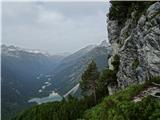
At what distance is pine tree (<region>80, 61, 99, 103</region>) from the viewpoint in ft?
325

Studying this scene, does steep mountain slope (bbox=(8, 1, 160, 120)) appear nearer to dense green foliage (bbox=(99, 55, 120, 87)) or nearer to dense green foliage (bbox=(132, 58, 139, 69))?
dense green foliage (bbox=(132, 58, 139, 69))

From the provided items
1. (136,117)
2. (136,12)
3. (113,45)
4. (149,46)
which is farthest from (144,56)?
(113,45)

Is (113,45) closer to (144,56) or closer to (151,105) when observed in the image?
(144,56)

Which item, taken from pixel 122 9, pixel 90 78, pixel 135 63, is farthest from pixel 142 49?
pixel 90 78

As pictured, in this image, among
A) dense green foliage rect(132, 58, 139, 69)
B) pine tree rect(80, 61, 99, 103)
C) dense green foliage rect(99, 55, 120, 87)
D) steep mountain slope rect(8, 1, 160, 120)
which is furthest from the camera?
pine tree rect(80, 61, 99, 103)

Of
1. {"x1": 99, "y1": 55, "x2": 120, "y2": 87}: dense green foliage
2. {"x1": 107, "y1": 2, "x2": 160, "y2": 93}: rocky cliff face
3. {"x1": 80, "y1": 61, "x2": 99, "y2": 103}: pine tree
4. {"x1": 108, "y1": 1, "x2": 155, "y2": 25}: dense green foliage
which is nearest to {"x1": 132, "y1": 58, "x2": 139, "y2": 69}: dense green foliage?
{"x1": 107, "y1": 2, "x2": 160, "y2": 93}: rocky cliff face

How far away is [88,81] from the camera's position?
101 meters

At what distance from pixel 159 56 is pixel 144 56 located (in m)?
4.76

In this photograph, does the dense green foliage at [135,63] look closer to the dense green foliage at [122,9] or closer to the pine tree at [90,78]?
the dense green foliage at [122,9]

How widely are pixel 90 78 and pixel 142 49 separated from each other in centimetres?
4072

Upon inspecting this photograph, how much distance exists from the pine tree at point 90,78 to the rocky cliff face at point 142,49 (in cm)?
2300

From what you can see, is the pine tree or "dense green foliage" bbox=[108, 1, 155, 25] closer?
"dense green foliage" bbox=[108, 1, 155, 25]

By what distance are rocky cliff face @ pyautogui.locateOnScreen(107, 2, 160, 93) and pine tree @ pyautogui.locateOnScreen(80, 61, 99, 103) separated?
75.5ft

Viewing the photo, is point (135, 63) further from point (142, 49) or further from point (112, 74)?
point (112, 74)
